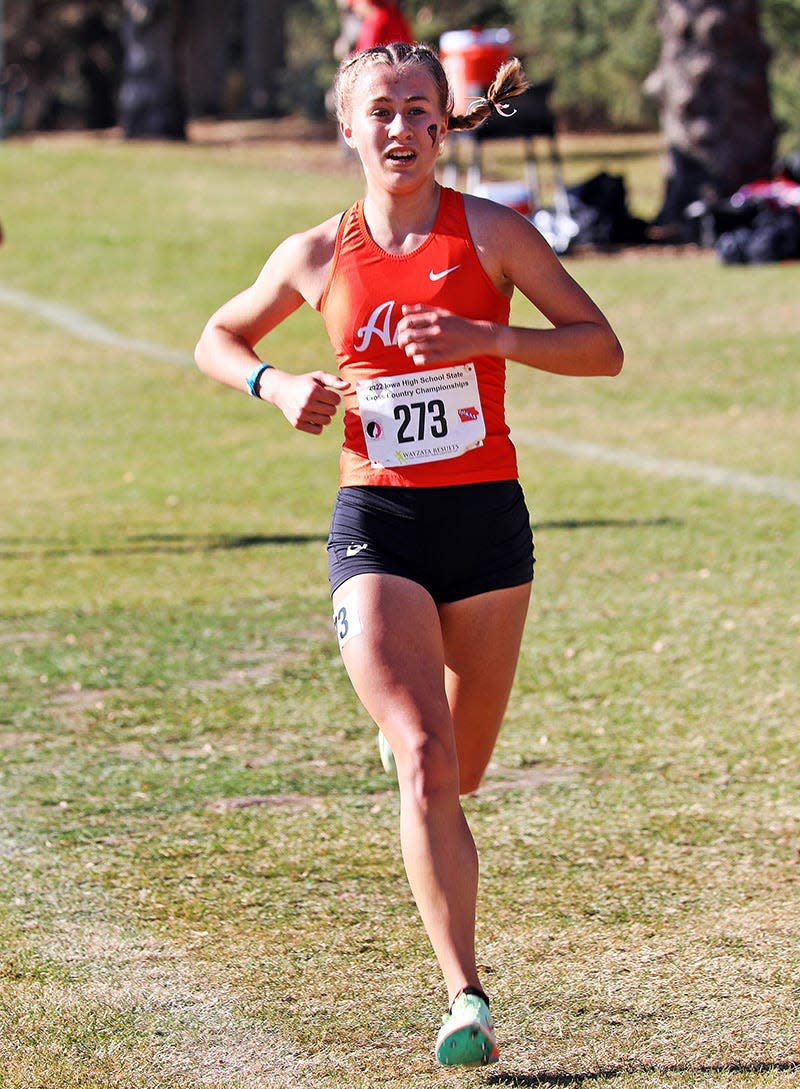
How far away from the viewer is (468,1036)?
153 inches

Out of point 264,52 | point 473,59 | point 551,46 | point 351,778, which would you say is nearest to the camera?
point 351,778

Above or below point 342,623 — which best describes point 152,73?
above

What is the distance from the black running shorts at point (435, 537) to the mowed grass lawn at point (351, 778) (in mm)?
1018

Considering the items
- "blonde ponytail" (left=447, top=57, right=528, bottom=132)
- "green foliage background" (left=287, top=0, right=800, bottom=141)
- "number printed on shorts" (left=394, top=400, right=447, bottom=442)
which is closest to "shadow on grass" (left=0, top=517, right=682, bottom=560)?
"blonde ponytail" (left=447, top=57, right=528, bottom=132)

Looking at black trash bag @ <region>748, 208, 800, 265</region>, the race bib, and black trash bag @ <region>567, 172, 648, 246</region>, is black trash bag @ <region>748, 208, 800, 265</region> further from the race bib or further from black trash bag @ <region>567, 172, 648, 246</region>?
the race bib

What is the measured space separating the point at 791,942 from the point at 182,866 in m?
1.81

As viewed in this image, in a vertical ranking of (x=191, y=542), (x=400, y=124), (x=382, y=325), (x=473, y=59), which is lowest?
(x=191, y=542)

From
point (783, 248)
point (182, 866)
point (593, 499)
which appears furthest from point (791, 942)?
point (783, 248)

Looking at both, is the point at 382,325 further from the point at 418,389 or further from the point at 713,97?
the point at 713,97

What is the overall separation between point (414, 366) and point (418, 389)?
6 cm

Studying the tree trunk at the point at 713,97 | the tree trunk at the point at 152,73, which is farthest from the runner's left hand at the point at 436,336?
the tree trunk at the point at 152,73

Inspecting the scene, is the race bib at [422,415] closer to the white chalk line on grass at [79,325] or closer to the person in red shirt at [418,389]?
the person in red shirt at [418,389]

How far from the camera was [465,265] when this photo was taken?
438 centimetres

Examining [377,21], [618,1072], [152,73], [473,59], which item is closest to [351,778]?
[618,1072]
